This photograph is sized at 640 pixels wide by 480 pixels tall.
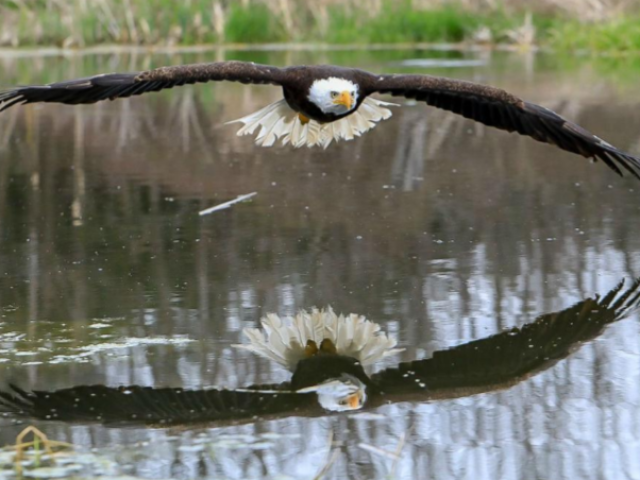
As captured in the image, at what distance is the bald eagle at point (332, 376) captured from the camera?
4375 millimetres

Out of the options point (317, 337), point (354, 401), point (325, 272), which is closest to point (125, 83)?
point (325, 272)

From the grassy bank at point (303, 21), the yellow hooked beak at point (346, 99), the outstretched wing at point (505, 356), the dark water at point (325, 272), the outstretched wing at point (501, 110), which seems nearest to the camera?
the dark water at point (325, 272)

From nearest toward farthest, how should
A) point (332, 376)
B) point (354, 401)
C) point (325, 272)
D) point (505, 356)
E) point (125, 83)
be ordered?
point (354, 401) → point (332, 376) → point (505, 356) → point (325, 272) → point (125, 83)

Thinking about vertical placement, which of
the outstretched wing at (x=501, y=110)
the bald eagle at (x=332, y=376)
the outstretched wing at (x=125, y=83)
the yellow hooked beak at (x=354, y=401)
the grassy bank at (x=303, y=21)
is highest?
the grassy bank at (x=303, y=21)

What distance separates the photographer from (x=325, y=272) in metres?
6.20

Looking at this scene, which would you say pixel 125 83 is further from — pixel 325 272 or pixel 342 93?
pixel 325 272

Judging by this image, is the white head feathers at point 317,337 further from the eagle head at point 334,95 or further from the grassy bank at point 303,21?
the grassy bank at point 303,21

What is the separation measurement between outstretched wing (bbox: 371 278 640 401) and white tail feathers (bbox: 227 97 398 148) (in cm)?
238

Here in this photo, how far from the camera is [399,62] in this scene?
1825cm

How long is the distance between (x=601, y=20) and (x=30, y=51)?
33.6ft

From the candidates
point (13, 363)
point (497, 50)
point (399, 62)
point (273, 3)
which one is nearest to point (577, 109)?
point (399, 62)

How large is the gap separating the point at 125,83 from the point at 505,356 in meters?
2.57

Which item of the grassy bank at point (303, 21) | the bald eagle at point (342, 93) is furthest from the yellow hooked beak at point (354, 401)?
the grassy bank at point (303, 21)

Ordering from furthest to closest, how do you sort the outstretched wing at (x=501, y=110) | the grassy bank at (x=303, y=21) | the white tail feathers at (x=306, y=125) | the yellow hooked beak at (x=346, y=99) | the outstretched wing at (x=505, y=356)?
1. the grassy bank at (x=303, y=21)
2. the white tail feathers at (x=306, y=125)
3. the yellow hooked beak at (x=346, y=99)
4. the outstretched wing at (x=501, y=110)
5. the outstretched wing at (x=505, y=356)
